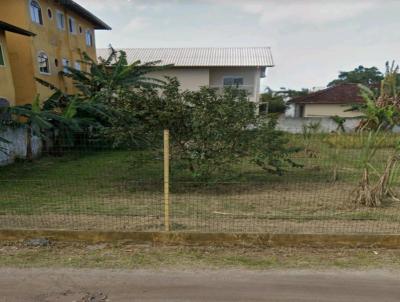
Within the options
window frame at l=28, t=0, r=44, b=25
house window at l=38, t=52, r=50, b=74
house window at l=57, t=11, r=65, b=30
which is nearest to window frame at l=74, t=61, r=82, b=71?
house window at l=57, t=11, r=65, b=30

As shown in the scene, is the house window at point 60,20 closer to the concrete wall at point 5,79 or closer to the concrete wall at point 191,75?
the concrete wall at point 5,79

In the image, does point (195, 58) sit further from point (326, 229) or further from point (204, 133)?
point (326, 229)

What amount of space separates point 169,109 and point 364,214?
451 centimetres

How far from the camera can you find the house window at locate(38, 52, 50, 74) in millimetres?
18823

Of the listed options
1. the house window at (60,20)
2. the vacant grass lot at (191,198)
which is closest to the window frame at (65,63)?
the house window at (60,20)

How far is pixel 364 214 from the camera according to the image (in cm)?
655

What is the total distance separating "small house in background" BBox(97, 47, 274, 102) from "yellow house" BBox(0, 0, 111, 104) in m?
9.41

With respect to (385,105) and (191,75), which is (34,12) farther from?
(385,105)

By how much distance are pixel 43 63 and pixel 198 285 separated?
18226mm

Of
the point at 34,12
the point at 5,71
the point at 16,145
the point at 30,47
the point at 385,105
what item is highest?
the point at 34,12

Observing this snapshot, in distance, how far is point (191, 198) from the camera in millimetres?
8062

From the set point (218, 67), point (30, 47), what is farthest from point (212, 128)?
point (218, 67)

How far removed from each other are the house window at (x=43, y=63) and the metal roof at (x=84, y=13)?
371 centimetres

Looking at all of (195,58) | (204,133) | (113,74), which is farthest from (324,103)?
(204,133)
